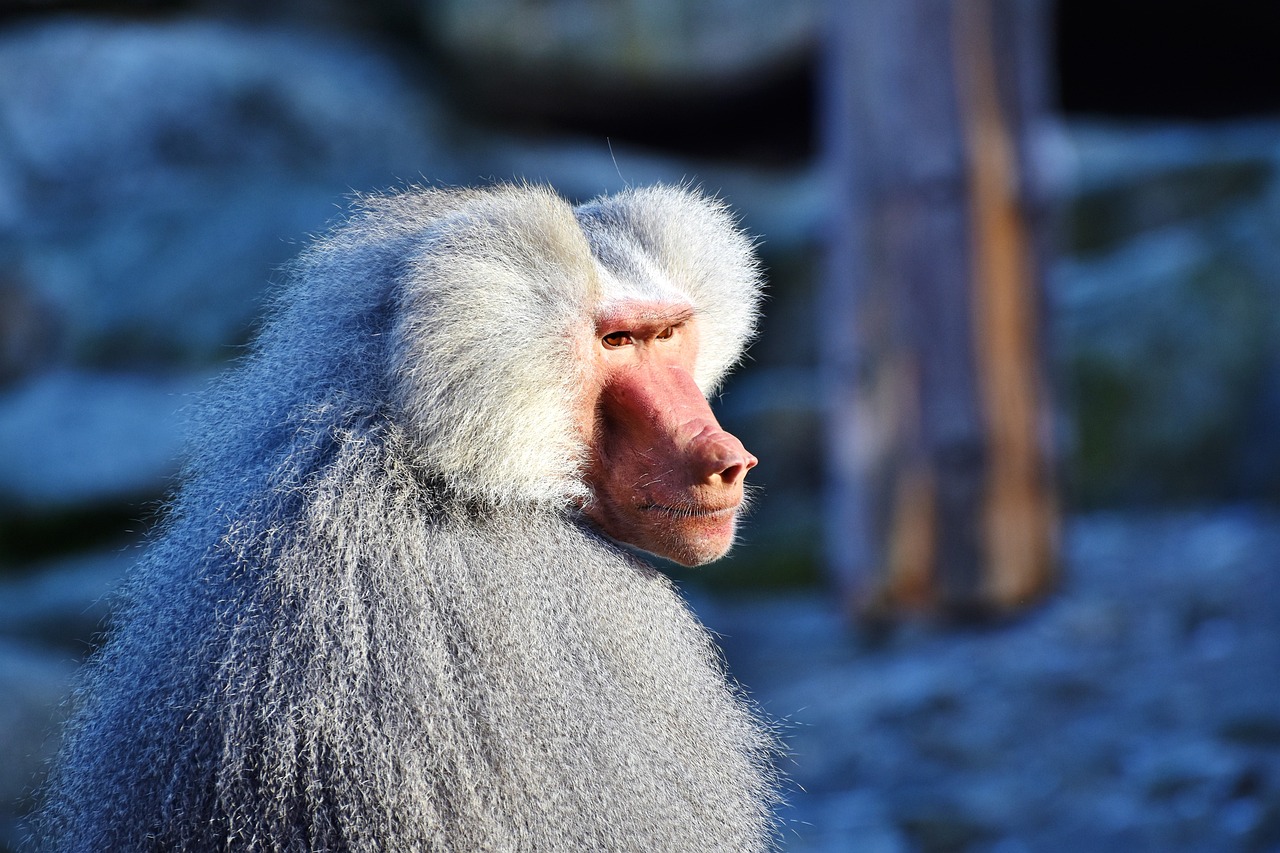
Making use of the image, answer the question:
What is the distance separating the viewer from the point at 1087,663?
15.2 ft

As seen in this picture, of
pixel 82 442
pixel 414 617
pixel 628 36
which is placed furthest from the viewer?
pixel 628 36

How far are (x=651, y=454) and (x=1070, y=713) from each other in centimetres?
288

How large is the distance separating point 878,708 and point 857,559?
0.76m

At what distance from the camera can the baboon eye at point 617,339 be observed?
2.08 m

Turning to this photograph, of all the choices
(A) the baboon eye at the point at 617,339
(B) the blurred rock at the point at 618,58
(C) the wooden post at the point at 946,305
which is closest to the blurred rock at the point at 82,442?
(B) the blurred rock at the point at 618,58

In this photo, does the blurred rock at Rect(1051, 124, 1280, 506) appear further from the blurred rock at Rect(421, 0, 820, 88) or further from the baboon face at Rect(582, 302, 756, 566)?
the baboon face at Rect(582, 302, 756, 566)

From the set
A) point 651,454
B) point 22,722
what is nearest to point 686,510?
point 651,454

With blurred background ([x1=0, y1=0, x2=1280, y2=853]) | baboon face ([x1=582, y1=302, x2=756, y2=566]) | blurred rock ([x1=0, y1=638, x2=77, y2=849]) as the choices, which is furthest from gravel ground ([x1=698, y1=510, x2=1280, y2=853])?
blurred rock ([x1=0, y1=638, x2=77, y2=849])

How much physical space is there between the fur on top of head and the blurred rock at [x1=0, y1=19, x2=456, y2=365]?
671 cm

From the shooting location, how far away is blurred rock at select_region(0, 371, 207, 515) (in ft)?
23.9

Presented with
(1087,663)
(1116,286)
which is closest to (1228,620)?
(1087,663)

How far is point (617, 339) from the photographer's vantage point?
6.85 feet

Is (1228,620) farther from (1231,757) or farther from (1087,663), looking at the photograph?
(1231,757)

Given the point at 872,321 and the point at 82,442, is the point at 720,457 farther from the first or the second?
the point at 82,442
